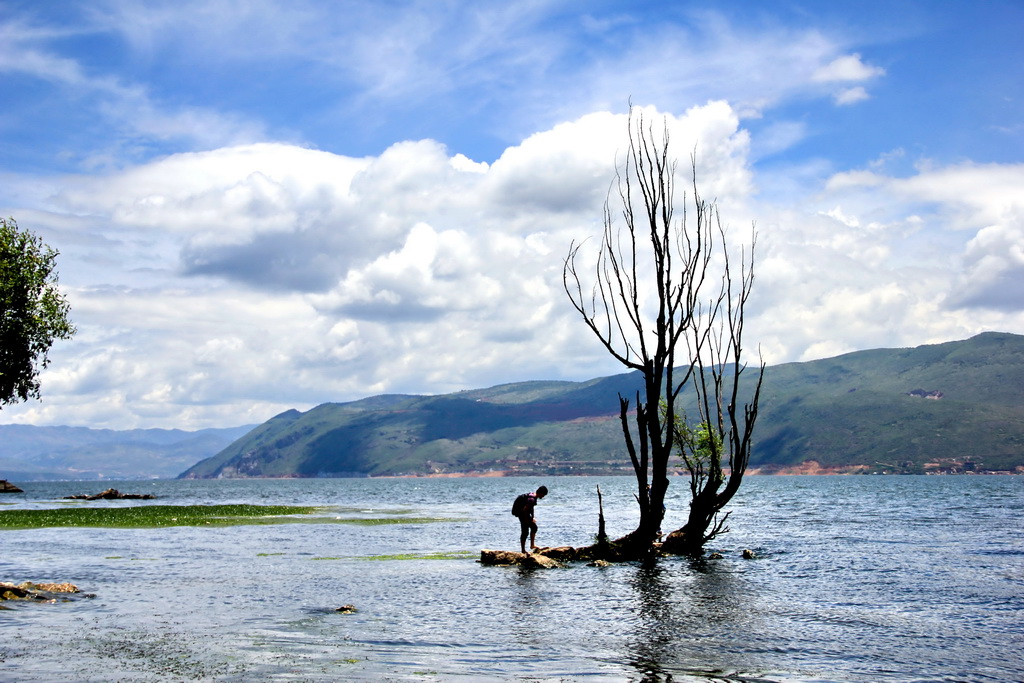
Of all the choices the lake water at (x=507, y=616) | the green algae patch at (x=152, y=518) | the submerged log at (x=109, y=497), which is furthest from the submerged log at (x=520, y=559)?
the submerged log at (x=109, y=497)

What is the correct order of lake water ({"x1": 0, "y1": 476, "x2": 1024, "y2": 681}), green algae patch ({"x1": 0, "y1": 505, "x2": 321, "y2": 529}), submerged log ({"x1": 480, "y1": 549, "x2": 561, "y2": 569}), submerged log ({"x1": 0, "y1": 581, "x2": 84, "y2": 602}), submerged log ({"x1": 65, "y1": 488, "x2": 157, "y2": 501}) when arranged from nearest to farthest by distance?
lake water ({"x1": 0, "y1": 476, "x2": 1024, "y2": 681}) < submerged log ({"x1": 0, "y1": 581, "x2": 84, "y2": 602}) < submerged log ({"x1": 480, "y1": 549, "x2": 561, "y2": 569}) < green algae patch ({"x1": 0, "y1": 505, "x2": 321, "y2": 529}) < submerged log ({"x1": 65, "y1": 488, "x2": 157, "y2": 501})

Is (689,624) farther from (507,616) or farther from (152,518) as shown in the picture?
(152,518)

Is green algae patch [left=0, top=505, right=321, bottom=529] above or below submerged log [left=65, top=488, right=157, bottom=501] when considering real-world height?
above

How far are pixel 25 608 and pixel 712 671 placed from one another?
1921 centimetres

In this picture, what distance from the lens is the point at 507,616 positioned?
23.5 meters

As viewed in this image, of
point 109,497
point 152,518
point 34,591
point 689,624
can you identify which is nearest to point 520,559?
point 689,624

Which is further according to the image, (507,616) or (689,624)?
(507,616)

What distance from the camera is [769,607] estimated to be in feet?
83.9

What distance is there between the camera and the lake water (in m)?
16.9

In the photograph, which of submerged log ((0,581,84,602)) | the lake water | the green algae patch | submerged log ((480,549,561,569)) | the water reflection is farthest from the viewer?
the green algae patch

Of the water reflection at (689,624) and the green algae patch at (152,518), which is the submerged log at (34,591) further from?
the green algae patch at (152,518)

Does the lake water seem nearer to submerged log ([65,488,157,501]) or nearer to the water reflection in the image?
the water reflection

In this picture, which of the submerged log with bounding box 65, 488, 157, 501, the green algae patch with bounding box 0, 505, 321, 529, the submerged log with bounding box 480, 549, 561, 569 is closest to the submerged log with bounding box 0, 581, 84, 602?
the submerged log with bounding box 480, 549, 561, 569

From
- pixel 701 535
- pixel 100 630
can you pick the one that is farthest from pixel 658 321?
pixel 100 630
